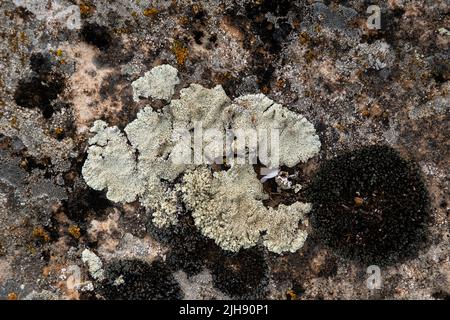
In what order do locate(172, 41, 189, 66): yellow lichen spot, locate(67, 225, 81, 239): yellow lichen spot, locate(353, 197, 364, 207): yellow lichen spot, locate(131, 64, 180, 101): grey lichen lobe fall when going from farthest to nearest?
locate(67, 225, 81, 239): yellow lichen spot
locate(172, 41, 189, 66): yellow lichen spot
locate(131, 64, 180, 101): grey lichen lobe
locate(353, 197, 364, 207): yellow lichen spot

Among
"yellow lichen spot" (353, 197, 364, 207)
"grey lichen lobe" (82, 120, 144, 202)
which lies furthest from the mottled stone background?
"yellow lichen spot" (353, 197, 364, 207)

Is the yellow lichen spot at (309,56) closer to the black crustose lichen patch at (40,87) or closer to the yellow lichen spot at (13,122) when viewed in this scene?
the black crustose lichen patch at (40,87)

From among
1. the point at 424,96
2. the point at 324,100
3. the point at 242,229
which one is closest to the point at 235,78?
the point at 324,100

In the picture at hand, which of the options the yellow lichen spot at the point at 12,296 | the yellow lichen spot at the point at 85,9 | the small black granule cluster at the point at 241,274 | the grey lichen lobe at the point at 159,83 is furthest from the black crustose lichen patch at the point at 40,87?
the small black granule cluster at the point at 241,274

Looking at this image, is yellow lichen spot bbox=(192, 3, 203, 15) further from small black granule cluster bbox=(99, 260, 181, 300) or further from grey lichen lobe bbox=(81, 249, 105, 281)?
grey lichen lobe bbox=(81, 249, 105, 281)

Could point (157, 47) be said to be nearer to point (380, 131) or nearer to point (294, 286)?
point (380, 131)

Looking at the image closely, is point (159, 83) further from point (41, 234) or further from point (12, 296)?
point (12, 296)

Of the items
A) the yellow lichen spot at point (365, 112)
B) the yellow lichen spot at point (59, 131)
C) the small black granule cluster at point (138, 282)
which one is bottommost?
the small black granule cluster at point (138, 282)
